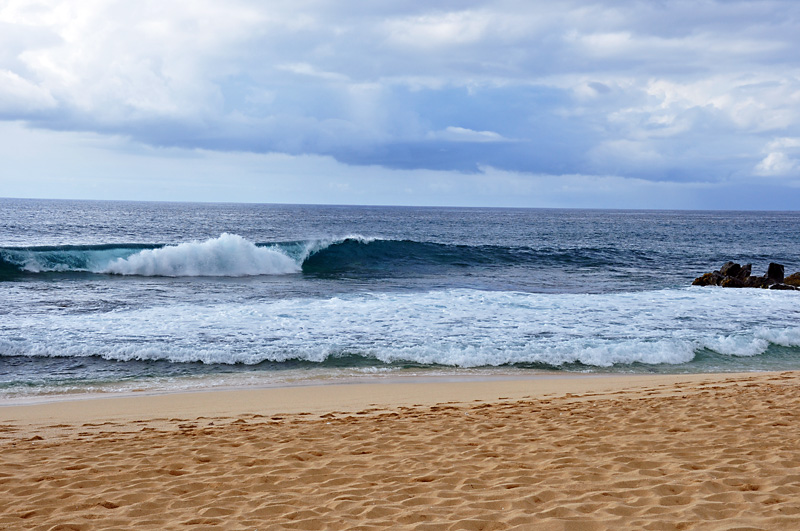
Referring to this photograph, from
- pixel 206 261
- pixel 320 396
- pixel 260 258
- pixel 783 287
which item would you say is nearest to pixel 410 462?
pixel 320 396

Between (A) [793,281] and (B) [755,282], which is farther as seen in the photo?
(A) [793,281]

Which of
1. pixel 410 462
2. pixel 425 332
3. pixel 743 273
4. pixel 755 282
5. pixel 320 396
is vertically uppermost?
pixel 743 273

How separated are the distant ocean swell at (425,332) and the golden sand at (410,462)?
9.91ft

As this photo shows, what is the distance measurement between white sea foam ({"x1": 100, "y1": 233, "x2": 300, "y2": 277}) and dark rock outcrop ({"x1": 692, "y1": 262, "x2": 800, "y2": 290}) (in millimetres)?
18625

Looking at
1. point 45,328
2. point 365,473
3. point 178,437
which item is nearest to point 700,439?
point 365,473

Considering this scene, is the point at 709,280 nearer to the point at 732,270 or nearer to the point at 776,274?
the point at 732,270

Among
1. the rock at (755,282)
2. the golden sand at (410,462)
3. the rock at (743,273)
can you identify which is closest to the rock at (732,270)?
the rock at (743,273)

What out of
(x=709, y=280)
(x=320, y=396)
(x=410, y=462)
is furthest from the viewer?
(x=709, y=280)

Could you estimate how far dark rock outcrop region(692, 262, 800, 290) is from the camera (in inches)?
900

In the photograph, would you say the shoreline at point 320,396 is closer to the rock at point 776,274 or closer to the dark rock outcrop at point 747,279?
the dark rock outcrop at point 747,279

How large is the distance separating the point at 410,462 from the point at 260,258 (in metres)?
24.1

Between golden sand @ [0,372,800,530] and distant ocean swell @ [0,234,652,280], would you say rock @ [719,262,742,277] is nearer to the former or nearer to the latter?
distant ocean swell @ [0,234,652,280]

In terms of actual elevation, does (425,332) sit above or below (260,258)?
below

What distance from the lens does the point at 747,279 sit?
77.0 feet
